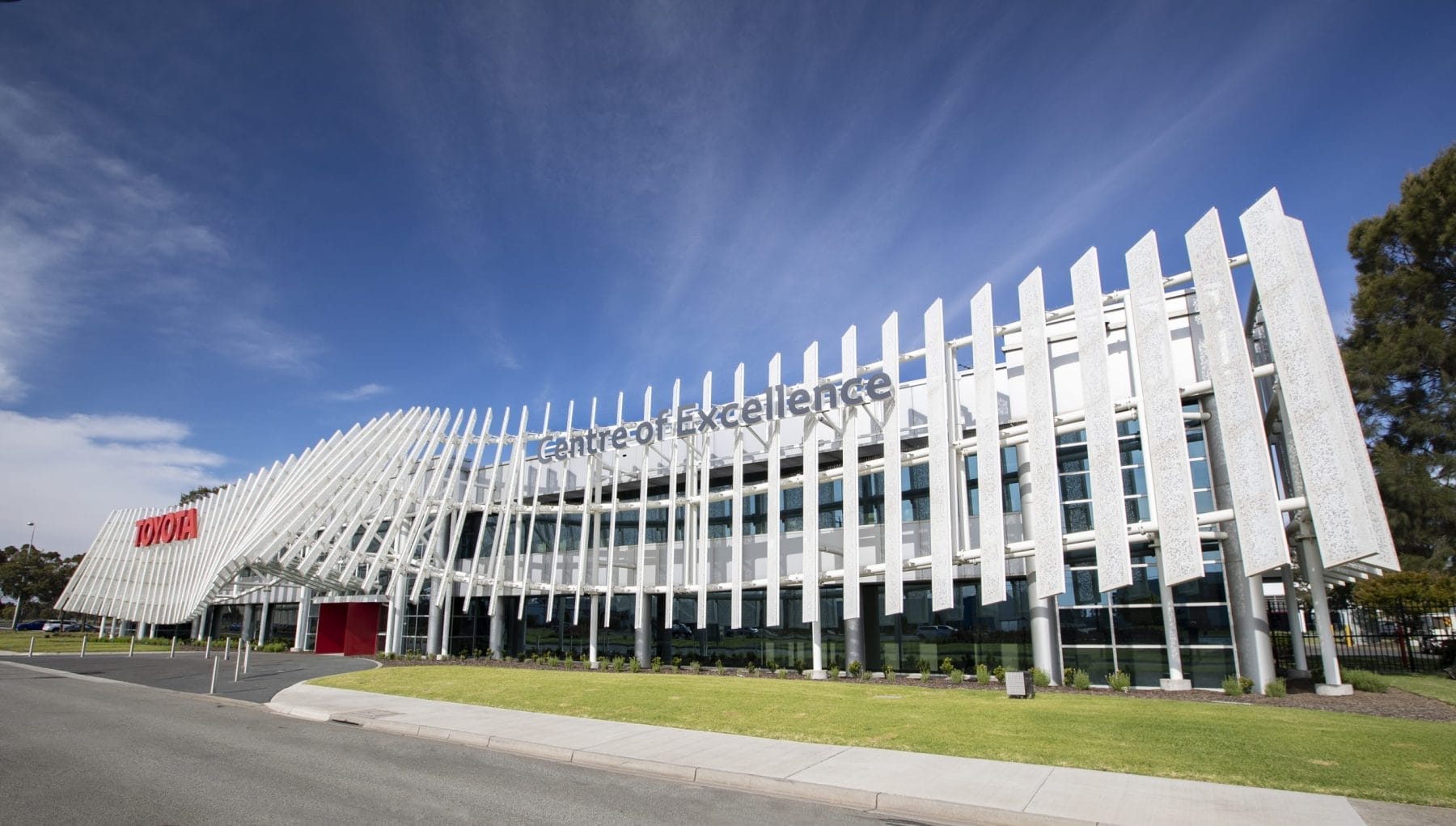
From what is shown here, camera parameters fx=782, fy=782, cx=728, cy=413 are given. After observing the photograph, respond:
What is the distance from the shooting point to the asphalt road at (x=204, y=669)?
916 inches

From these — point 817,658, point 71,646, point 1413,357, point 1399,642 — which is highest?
point 1413,357

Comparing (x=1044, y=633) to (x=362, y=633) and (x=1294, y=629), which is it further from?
(x=362, y=633)

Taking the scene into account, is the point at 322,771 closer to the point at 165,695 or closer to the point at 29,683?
the point at 165,695

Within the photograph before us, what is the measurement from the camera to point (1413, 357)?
3725 cm

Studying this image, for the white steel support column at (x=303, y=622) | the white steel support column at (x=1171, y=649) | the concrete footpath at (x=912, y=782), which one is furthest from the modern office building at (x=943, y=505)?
the concrete footpath at (x=912, y=782)

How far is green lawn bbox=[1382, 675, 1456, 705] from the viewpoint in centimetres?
1883

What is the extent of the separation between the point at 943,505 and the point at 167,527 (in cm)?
4935

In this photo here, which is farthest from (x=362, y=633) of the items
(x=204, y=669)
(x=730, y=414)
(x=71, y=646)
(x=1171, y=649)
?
(x=1171, y=649)

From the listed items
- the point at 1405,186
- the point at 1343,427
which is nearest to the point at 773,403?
the point at 1343,427

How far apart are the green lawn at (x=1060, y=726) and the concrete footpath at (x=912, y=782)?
2.10ft

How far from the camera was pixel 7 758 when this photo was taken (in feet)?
38.3

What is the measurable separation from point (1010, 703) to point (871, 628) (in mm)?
11103

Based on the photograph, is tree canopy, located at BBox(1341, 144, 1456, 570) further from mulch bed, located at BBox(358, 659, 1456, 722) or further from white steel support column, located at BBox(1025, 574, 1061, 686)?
white steel support column, located at BBox(1025, 574, 1061, 686)

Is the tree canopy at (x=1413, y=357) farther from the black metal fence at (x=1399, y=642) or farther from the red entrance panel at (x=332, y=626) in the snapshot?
the red entrance panel at (x=332, y=626)
